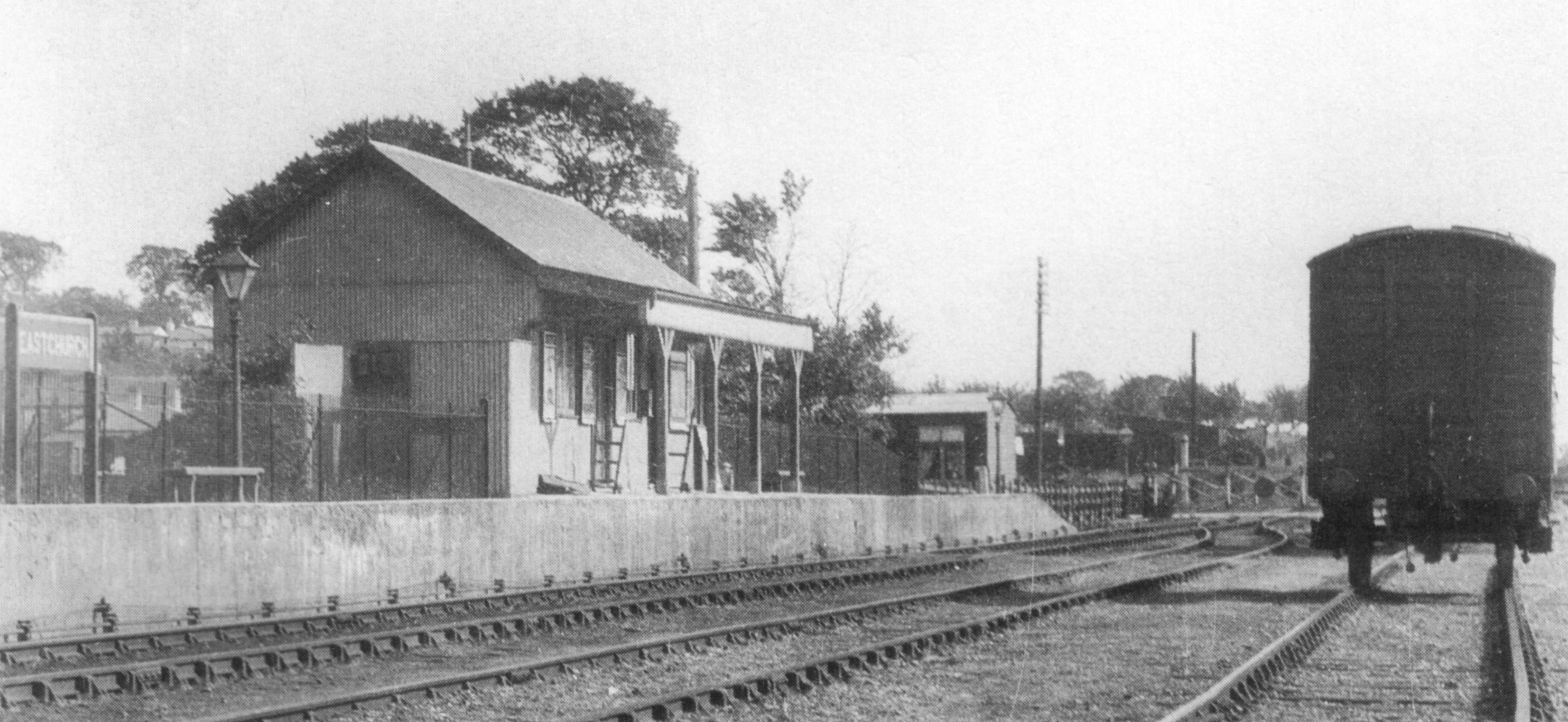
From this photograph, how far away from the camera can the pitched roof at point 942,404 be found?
5997cm

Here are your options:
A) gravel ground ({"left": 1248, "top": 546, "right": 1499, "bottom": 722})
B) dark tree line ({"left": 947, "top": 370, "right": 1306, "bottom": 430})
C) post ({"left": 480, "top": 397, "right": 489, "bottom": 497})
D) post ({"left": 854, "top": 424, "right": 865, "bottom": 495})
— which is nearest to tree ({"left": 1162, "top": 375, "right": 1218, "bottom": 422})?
dark tree line ({"left": 947, "top": 370, "right": 1306, "bottom": 430})

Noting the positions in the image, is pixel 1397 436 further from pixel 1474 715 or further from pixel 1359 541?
pixel 1474 715

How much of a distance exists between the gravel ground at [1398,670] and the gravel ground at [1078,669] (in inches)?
22.3

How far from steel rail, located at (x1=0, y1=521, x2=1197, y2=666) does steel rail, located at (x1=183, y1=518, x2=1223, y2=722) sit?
289 centimetres

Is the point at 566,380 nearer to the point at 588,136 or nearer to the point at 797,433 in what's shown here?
the point at 797,433

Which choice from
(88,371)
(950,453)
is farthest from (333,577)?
(950,453)

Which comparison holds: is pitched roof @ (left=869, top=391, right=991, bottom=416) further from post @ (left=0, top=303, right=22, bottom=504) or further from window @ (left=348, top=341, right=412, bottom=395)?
post @ (left=0, top=303, right=22, bottom=504)

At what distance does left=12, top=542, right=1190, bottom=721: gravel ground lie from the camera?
929cm

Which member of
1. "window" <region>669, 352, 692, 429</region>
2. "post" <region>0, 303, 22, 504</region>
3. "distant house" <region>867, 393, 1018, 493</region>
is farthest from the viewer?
"distant house" <region>867, 393, 1018, 493</region>

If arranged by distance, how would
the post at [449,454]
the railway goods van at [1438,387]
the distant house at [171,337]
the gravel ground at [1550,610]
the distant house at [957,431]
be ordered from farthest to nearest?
the distant house at [171,337], the distant house at [957,431], the post at [449,454], the railway goods van at [1438,387], the gravel ground at [1550,610]

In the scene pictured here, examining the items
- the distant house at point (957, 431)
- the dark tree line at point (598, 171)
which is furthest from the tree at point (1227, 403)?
the dark tree line at point (598, 171)

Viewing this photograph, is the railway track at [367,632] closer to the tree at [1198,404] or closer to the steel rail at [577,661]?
the steel rail at [577,661]

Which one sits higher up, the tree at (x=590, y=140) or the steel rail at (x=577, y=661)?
the tree at (x=590, y=140)

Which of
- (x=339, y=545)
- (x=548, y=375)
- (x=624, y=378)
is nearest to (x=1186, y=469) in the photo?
(x=624, y=378)
